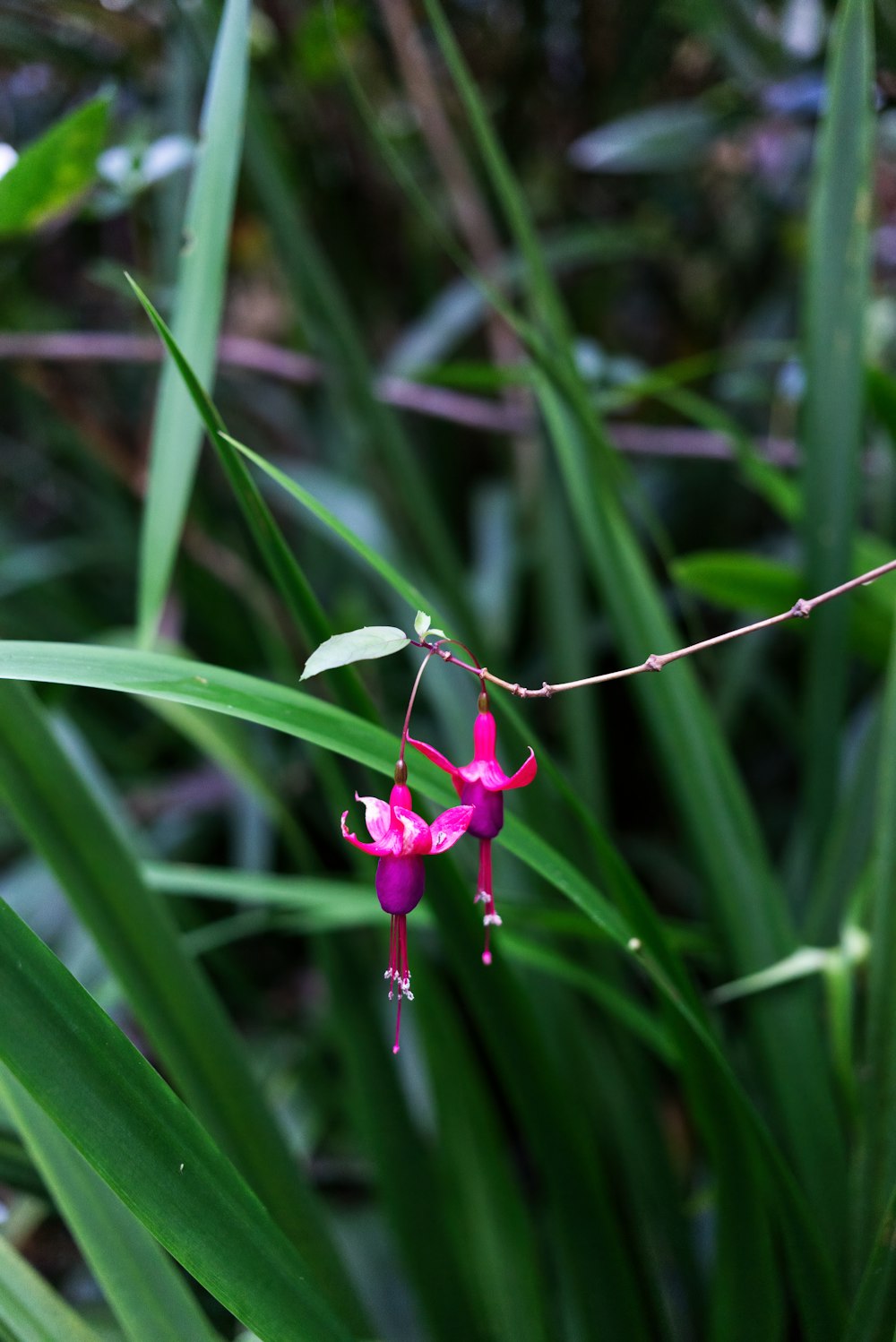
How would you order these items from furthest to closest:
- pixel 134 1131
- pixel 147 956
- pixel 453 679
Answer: pixel 453 679 < pixel 147 956 < pixel 134 1131

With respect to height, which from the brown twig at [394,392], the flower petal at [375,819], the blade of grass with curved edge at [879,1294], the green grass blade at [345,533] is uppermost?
the brown twig at [394,392]

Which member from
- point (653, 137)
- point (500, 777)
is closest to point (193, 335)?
point (500, 777)

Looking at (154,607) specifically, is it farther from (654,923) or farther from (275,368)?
(275,368)

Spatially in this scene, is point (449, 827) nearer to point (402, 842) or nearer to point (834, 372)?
point (402, 842)

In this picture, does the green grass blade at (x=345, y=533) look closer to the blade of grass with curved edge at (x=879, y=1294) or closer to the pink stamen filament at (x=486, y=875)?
the pink stamen filament at (x=486, y=875)

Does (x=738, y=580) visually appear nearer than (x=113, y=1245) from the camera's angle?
No

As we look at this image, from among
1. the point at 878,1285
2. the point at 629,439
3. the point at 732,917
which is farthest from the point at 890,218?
the point at 878,1285

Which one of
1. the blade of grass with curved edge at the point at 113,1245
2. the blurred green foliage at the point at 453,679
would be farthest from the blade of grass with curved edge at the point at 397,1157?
the blade of grass with curved edge at the point at 113,1245

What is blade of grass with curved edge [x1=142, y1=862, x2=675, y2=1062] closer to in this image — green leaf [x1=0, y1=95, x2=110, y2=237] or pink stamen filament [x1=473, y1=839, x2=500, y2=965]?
pink stamen filament [x1=473, y1=839, x2=500, y2=965]
